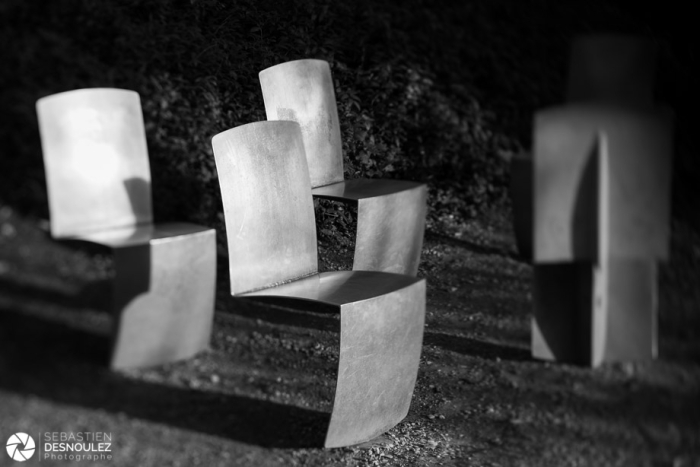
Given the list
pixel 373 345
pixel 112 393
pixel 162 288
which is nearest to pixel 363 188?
pixel 373 345

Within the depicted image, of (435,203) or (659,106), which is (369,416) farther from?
(659,106)

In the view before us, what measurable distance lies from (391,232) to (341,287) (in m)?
0.17

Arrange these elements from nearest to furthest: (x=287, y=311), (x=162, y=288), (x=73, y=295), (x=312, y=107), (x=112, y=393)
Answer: (x=312, y=107)
(x=287, y=311)
(x=162, y=288)
(x=112, y=393)
(x=73, y=295)

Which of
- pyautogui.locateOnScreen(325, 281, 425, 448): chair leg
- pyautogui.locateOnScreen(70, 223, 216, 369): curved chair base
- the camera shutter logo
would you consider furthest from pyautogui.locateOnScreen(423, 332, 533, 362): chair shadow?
the camera shutter logo

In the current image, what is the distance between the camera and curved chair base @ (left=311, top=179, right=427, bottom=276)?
4.89 feet

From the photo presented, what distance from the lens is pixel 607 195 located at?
3.49 feet

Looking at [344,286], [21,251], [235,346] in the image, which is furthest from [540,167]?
[21,251]

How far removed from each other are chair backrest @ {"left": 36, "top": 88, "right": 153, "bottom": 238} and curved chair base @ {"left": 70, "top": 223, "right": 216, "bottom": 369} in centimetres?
7

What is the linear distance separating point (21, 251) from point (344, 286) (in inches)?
75.2

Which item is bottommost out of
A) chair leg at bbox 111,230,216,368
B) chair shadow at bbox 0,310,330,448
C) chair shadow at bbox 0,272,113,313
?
chair shadow at bbox 0,310,330,448

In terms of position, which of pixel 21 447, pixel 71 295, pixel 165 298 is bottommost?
pixel 21 447

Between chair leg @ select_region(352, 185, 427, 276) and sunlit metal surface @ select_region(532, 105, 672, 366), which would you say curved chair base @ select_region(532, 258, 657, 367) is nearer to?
sunlit metal surface @ select_region(532, 105, 672, 366)

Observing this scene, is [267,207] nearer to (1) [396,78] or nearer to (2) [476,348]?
(1) [396,78]

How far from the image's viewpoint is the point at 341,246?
5.46 feet
